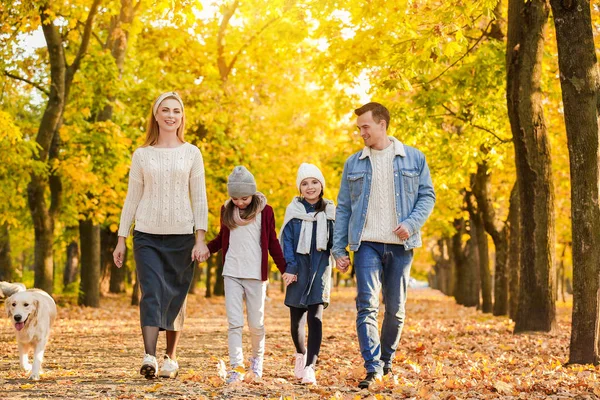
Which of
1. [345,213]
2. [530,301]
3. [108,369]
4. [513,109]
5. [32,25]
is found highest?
[32,25]

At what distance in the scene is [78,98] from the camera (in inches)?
858

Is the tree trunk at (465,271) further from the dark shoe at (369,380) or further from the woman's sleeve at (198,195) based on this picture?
the dark shoe at (369,380)

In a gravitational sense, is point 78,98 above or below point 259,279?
above

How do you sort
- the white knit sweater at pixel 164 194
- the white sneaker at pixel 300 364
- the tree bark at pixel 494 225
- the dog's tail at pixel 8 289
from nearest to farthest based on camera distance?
the white knit sweater at pixel 164 194
the white sneaker at pixel 300 364
the dog's tail at pixel 8 289
the tree bark at pixel 494 225

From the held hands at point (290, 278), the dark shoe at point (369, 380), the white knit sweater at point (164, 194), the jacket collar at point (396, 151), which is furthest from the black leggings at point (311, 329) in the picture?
the jacket collar at point (396, 151)

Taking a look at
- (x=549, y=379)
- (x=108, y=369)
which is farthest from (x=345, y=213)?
(x=108, y=369)

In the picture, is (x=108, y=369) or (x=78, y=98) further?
(x=78, y=98)

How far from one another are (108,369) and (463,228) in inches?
1068

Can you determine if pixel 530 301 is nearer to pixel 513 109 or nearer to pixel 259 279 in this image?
pixel 513 109

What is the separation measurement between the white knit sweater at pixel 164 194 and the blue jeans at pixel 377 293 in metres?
1.58

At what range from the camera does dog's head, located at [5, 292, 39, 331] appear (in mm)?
8383

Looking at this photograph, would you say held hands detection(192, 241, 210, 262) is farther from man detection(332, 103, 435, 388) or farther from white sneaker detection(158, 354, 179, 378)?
man detection(332, 103, 435, 388)

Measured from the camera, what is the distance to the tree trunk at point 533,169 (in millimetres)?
13703

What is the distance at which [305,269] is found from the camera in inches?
318
